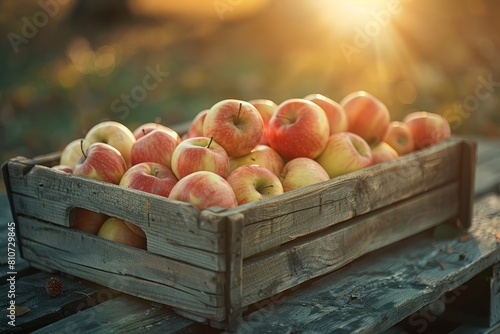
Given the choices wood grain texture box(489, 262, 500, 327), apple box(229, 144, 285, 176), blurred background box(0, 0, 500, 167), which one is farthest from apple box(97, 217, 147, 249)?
blurred background box(0, 0, 500, 167)

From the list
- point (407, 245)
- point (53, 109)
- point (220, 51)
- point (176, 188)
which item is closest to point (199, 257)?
point (176, 188)

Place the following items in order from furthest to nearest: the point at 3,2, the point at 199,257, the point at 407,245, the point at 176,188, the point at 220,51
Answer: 1. the point at 220,51
2. the point at 3,2
3. the point at 407,245
4. the point at 176,188
5. the point at 199,257

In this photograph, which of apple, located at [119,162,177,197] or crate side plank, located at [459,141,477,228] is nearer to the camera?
apple, located at [119,162,177,197]

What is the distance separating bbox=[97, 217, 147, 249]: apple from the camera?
1.86 m

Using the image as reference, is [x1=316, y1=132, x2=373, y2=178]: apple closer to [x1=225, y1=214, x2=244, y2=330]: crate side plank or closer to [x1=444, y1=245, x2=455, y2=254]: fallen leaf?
[x1=444, y1=245, x2=455, y2=254]: fallen leaf

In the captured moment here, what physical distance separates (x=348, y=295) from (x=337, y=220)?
213 millimetres

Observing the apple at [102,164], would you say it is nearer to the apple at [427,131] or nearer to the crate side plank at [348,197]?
the crate side plank at [348,197]

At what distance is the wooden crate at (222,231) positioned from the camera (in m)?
1.59

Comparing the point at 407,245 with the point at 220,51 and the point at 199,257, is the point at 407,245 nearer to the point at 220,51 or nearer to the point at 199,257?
the point at 199,257

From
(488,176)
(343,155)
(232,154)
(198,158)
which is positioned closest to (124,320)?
(198,158)

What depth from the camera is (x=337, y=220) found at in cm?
192

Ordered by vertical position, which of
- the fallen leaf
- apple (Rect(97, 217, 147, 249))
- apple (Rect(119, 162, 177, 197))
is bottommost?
the fallen leaf

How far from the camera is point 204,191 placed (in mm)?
1687

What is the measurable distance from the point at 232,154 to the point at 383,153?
1.89 ft
